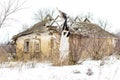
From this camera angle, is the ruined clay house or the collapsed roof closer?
the ruined clay house

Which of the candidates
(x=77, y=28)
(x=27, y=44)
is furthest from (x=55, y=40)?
(x=27, y=44)

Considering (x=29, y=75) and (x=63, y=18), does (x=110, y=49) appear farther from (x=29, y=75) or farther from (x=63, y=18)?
(x=29, y=75)

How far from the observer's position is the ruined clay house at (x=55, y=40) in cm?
1510

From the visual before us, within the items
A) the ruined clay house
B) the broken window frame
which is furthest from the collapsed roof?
the broken window frame

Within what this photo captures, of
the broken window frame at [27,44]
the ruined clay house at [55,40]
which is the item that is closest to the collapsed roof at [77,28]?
the ruined clay house at [55,40]

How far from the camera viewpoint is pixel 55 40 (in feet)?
63.1

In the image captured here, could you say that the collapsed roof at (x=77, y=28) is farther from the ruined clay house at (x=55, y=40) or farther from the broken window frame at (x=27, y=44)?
the broken window frame at (x=27, y=44)

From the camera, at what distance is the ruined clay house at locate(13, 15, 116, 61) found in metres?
15.1

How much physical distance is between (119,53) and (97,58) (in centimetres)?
296

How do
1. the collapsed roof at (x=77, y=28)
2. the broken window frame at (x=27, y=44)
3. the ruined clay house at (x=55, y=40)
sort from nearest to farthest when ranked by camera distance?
the ruined clay house at (x=55, y=40), the collapsed roof at (x=77, y=28), the broken window frame at (x=27, y=44)

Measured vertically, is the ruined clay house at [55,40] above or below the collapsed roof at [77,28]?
below

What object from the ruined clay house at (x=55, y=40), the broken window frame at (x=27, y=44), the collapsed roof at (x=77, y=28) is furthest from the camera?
the broken window frame at (x=27, y=44)

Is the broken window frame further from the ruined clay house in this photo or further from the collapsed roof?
the collapsed roof

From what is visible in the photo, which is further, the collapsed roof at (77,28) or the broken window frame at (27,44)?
the broken window frame at (27,44)
